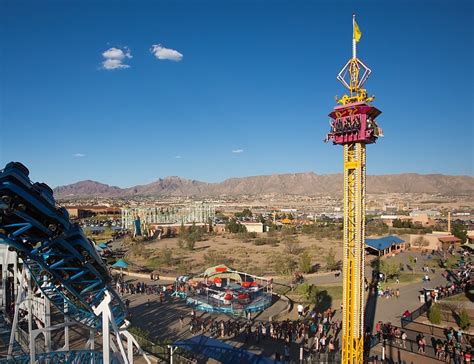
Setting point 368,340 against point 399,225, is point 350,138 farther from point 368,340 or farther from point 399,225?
point 399,225

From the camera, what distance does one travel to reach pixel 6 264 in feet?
59.6

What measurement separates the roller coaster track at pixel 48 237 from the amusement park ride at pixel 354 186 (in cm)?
885

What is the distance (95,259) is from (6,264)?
10588 millimetres

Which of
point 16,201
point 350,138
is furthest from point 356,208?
point 16,201

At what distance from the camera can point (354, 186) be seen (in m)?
15.6

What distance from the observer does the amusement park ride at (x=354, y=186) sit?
15.2 m

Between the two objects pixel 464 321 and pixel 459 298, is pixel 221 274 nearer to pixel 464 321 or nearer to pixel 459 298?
pixel 464 321

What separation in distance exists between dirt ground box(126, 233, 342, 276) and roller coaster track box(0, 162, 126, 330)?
1115 inches

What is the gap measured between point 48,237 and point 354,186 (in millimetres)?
10840

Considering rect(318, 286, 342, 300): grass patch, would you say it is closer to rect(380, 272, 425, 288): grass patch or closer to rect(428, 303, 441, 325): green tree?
rect(380, 272, 425, 288): grass patch

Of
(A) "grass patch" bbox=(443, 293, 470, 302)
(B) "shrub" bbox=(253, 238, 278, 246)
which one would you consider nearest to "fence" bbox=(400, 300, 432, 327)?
(A) "grass patch" bbox=(443, 293, 470, 302)

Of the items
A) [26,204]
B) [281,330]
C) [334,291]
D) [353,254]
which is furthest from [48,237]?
[334,291]

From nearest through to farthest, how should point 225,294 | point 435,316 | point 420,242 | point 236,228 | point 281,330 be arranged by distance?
1. point 281,330
2. point 435,316
3. point 225,294
4. point 420,242
5. point 236,228

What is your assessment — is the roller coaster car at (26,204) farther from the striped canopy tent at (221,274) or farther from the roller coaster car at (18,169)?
the striped canopy tent at (221,274)
